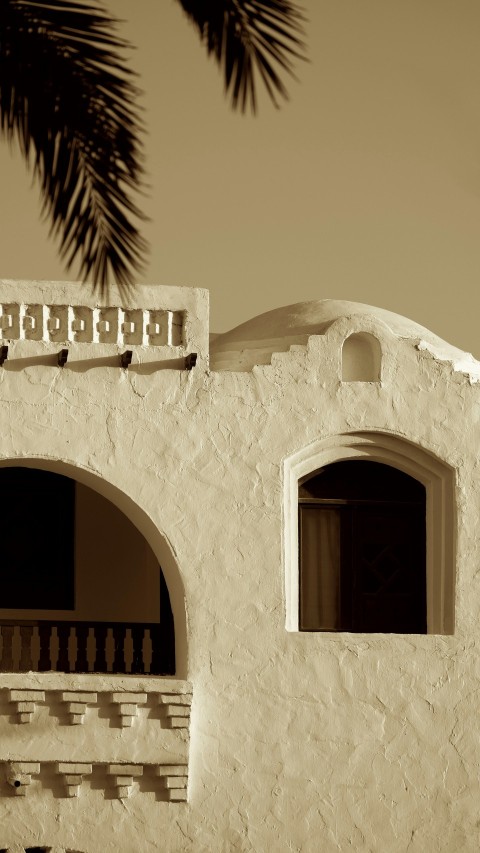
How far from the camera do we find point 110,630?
1795 centimetres

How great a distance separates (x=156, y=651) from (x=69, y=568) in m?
1.93

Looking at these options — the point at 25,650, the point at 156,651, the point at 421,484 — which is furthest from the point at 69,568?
the point at 421,484

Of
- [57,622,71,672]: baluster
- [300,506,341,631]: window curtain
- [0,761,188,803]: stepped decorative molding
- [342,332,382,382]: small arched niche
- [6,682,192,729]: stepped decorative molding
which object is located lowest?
[0,761,188,803]: stepped decorative molding

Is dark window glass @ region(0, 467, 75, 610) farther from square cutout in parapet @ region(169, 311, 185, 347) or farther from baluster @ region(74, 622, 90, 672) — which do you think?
square cutout in parapet @ region(169, 311, 185, 347)

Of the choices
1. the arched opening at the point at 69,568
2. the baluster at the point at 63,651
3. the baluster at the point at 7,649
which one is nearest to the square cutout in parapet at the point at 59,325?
the arched opening at the point at 69,568

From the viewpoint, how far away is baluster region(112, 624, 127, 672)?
55.7 ft

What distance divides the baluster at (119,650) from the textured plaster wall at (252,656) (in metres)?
1.42

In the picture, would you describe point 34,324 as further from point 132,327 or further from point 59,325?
point 132,327

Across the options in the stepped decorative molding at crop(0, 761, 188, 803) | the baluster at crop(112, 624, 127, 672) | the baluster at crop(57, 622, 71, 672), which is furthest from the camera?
the baluster at crop(57, 622, 71, 672)

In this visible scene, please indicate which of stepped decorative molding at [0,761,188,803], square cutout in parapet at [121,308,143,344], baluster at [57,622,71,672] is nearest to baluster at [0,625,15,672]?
baluster at [57,622,71,672]

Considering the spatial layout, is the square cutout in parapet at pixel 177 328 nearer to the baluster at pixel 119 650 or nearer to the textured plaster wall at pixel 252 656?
the textured plaster wall at pixel 252 656

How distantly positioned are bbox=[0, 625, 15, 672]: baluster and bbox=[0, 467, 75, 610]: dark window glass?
0.33 m

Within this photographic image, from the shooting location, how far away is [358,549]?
16.6m

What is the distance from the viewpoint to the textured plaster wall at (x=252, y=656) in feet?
50.6
